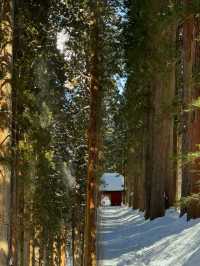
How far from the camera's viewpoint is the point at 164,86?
77.9 ft

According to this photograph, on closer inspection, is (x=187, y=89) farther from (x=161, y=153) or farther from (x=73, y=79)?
(x=161, y=153)

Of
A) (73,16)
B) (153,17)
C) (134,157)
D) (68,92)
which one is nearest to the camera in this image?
(153,17)

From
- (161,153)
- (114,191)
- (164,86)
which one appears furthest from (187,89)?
(114,191)

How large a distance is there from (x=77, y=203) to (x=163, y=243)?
52.4 ft

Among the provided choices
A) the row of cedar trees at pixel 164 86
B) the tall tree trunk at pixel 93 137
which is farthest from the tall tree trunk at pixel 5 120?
the tall tree trunk at pixel 93 137

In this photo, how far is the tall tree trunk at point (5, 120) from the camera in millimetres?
9625

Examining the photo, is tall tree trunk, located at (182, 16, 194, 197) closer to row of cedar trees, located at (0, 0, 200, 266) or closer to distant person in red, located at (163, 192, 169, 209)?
row of cedar trees, located at (0, 0, 200, 266)

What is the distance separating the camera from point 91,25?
1445 cm

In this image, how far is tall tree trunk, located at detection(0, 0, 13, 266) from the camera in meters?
9.62

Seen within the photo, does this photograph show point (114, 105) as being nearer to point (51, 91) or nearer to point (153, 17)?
point (51, 91)

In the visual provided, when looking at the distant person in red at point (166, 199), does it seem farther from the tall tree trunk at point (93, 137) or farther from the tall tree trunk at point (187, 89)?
the tall tree trunk at point (93, 137)

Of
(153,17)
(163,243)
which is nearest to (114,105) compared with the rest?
(163,243)

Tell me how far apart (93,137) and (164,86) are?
30.2ft

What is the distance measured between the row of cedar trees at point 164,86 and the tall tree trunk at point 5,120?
8.23 ft
